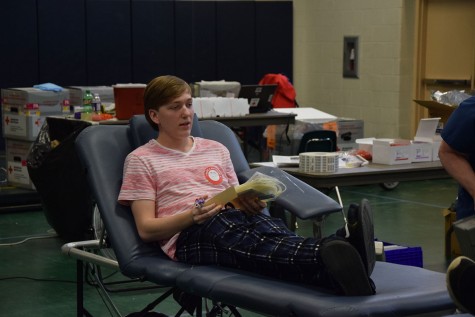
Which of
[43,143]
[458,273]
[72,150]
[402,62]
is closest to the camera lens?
[458,273]

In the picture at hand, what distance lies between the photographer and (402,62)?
966 cm

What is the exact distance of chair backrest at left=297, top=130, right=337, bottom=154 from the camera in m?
6.61

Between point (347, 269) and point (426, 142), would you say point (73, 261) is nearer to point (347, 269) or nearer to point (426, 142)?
point (426, 142)

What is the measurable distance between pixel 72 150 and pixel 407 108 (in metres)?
5.00

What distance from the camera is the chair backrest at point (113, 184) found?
3.21m

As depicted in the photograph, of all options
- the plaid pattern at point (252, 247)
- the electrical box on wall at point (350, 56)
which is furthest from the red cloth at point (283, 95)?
the plaid pattern at point (252, 247)

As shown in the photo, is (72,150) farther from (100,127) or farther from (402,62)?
(402,62)

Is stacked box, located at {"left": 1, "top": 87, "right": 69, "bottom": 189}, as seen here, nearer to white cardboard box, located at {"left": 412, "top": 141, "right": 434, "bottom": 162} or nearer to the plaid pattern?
white cardboard box, located at {"left": 412, "top": 141, "right": 434, "bottom": 162}

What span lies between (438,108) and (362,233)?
2709mm

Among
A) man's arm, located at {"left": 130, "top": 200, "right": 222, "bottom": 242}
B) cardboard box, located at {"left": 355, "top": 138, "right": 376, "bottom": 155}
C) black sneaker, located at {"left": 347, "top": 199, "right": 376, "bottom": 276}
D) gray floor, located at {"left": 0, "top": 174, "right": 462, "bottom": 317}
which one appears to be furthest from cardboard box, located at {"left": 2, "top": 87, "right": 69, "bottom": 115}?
black sneaker, located at {"left": 347, "top": 199, "right": 376, "bottom": 276}

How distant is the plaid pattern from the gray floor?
4.15ft

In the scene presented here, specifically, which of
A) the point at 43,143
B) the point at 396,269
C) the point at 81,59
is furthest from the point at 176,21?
the point at 396,269

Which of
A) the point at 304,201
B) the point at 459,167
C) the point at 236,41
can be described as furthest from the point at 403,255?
the point at 236,41

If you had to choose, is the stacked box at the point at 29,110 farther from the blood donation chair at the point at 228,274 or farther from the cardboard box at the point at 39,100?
the blood donation chair at the point at 228,274
